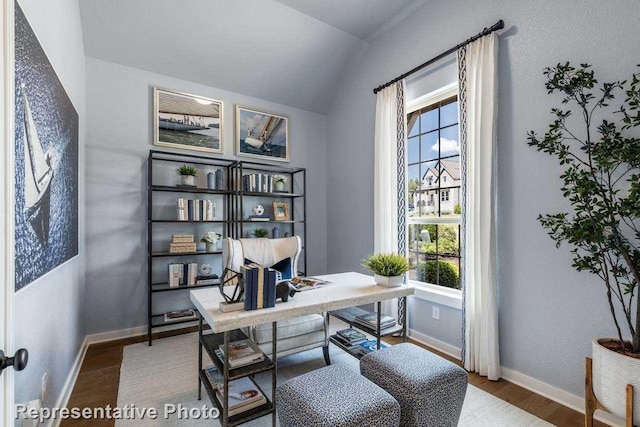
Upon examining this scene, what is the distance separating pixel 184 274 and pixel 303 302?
6.55 feet

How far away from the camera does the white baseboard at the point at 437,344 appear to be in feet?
8.69

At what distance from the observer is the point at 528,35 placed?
84.7 inches

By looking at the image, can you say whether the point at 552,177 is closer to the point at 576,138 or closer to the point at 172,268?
the point at 576,138

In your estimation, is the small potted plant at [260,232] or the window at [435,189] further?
the small potted plant at [260,232]

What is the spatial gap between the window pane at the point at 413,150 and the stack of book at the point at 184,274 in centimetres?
259

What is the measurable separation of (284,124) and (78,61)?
2217 mm

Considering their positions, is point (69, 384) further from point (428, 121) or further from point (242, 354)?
point (428, 121)

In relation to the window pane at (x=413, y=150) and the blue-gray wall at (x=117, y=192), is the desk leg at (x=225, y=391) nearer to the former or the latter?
the blue-gray wall at (x=117, y=192)

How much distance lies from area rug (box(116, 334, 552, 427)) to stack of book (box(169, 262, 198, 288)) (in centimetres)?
57

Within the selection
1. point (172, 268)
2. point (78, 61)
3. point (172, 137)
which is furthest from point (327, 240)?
point (78, 61)

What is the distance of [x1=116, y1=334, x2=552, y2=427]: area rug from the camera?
1.82m

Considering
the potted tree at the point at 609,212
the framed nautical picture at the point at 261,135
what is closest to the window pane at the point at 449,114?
the potted tree at the point at 609,212

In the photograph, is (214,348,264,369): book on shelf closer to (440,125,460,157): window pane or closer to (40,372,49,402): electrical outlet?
(40,372,49,402): electrical outlet

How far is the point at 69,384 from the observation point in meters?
2.13
